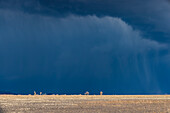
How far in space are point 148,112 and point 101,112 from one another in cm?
511

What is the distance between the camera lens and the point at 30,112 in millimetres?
31250

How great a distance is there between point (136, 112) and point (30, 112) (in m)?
11.6

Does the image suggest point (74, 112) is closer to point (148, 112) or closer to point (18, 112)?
point (18, 112)

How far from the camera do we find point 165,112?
30.9 m

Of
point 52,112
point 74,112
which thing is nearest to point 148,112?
point 74,112

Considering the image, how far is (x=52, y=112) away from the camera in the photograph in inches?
1223

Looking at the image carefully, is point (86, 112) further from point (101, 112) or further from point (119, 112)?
point (119, 112)

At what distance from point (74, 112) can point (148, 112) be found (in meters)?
8.05

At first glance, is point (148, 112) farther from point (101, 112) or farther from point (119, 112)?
point (101, 112)

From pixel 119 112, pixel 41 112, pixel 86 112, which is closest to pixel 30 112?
pixel 41 112

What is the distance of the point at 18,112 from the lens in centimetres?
3088

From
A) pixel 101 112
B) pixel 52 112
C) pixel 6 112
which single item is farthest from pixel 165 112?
pixel 6 112

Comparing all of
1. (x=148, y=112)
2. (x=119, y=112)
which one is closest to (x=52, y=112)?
(x=119, y=112)

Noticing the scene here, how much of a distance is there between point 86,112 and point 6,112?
8.55 meters
